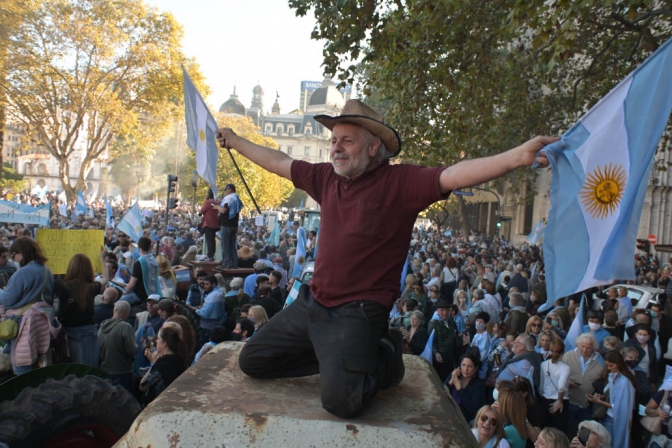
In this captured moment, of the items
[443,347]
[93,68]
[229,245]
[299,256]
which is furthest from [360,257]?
[93,68]

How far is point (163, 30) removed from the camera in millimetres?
31266

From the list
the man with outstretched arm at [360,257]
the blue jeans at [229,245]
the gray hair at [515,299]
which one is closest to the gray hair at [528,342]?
the gray hair at [515,299]

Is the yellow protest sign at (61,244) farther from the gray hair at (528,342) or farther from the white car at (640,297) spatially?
the white car at (640,297)

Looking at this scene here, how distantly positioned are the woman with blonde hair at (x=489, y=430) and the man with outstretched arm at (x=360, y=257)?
209cm

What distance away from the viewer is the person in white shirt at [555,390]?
6.43 m

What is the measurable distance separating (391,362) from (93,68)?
103 feet

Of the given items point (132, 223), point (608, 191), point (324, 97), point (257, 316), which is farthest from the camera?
point (324, 97)

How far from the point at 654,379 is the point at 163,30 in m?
28.8

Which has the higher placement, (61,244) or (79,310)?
(61,244)

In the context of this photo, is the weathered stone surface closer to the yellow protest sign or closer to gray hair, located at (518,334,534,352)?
gray hair, located at (518,334,534,352)

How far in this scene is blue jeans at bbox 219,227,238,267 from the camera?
40.2 feet

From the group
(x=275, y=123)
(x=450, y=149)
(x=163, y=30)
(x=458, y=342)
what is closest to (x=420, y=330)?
(x=458, y=342)

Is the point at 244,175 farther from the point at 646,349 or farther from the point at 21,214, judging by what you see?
the point at 646,349

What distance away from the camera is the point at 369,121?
3059 millimetres
